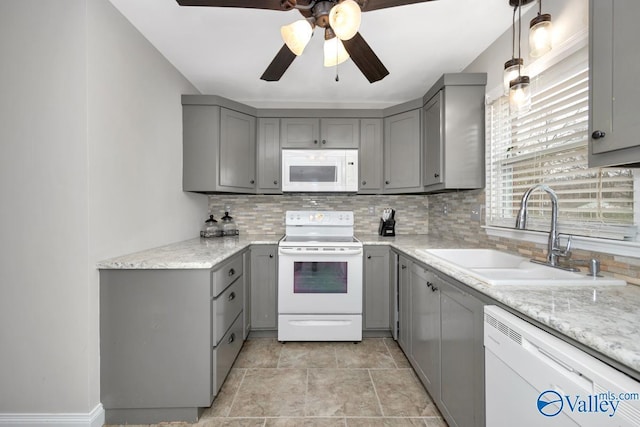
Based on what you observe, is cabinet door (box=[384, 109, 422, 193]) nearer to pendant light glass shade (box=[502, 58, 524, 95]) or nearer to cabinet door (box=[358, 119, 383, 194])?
cabinet door (box=[358, 119, 383, 194])

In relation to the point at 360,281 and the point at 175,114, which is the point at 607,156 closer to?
the point at 360,281

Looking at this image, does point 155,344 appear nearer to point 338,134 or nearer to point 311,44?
point 311,44

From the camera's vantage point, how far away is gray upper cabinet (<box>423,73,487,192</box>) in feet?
7.13

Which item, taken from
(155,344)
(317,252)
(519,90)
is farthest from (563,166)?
(155,344)

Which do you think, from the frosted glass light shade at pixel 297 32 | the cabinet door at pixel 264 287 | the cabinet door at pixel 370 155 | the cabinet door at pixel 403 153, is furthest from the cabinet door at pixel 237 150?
the frosted glass light shade at pixel 297 32

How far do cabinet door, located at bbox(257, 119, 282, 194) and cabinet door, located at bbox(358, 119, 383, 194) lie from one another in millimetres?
863

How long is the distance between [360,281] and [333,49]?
6.02 feet

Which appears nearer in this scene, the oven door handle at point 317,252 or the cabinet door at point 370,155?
the oven door handle at point 317,252

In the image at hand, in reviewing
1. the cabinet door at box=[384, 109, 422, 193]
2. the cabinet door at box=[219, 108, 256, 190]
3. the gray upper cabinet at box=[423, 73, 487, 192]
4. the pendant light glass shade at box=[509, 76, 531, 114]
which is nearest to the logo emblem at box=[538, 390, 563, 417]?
the pendant light glass shade at box=[509, 76, 531, 114]

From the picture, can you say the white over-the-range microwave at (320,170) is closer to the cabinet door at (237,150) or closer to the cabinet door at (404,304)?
the cabinet door at (237,150)

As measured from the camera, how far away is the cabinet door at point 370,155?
9.53ft

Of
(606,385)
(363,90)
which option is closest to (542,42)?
(606,385)

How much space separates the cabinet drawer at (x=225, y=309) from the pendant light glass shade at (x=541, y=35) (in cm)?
205

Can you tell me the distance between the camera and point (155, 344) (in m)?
1.58
